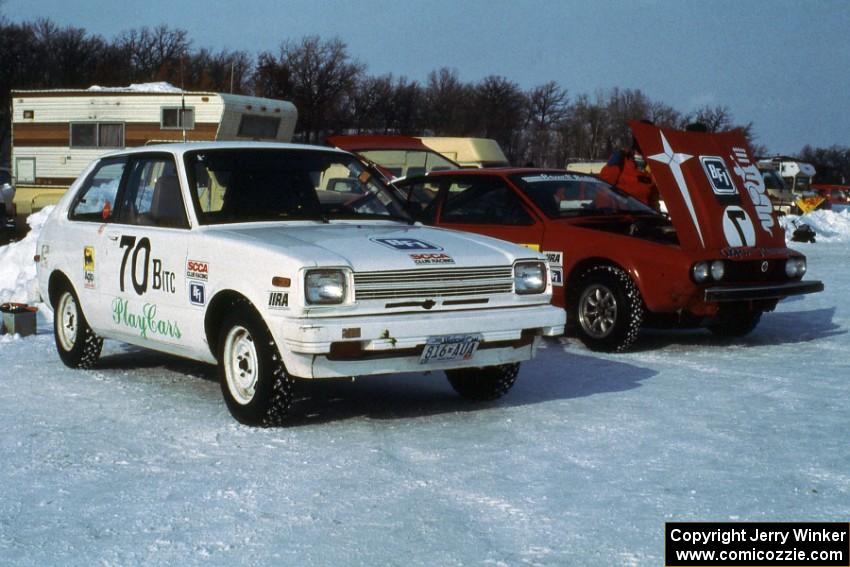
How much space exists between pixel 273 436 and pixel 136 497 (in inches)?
48.8

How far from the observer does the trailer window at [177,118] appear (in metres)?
20.2

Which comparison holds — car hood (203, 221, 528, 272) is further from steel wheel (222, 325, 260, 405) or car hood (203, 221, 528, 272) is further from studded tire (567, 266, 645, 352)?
studded tire (567, 266, 645, 352)

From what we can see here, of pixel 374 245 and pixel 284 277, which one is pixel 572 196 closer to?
pixel 374 245

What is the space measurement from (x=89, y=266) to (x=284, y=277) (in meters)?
2.51

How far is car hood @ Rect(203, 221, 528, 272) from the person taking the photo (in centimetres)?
610

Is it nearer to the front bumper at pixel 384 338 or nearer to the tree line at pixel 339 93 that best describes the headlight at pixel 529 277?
the front bumper at pixel 384 338

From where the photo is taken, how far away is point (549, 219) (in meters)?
9.76

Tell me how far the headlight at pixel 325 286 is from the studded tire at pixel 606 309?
363cm

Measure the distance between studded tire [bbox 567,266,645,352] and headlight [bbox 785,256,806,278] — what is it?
1.36m

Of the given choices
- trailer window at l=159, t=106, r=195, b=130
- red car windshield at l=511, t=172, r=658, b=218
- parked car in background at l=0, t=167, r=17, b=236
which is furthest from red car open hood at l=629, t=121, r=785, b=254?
parked car in background at l=0, t=167, r=17, b=236

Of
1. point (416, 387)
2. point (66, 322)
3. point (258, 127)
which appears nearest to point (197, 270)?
point (416, 387)

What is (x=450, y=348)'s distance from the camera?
246 inches

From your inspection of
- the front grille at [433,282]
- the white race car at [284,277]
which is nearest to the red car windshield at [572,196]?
the white race car at [284,277]

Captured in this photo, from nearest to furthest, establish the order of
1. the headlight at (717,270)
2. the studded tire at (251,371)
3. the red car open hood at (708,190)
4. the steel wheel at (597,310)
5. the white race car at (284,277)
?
the white race car at (284,277)
the studded tire at (251,371)
the headlight at (717,270)
the steel wheel at (597,310)
the red car open hood at (708,190)
